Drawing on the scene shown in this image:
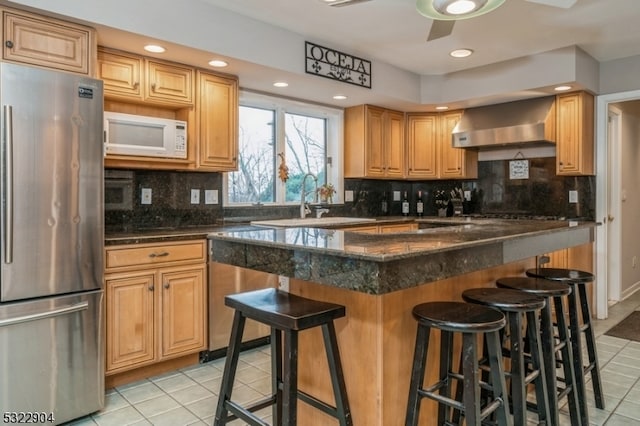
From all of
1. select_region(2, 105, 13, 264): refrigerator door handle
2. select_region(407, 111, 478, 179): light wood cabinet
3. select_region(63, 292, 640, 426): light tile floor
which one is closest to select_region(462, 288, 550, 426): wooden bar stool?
select_region(63, 292, 640, 426): light tile floor

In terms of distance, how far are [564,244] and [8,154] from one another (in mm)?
2928

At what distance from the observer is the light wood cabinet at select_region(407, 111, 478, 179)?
4.84 meters

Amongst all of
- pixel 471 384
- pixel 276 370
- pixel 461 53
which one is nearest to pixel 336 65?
pixel 461 53

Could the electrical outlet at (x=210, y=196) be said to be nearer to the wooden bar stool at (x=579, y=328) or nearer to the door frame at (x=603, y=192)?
the wooden bar stool at (x=579, y=328)

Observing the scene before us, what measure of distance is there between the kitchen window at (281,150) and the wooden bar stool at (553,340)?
94.7 inches

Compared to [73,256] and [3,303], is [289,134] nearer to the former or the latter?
[73,256]

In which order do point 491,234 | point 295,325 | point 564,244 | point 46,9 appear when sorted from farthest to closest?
point 564,244 < point 46,9 < point 491,234 < point 295,325

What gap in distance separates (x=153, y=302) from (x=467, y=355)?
78.4 inches

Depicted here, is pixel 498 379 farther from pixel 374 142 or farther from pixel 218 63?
pixel 374 142

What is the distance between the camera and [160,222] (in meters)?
3.30

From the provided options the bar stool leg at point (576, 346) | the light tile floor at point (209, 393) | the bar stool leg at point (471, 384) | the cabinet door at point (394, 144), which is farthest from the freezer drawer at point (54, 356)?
the cabinet door at point (394, 144)

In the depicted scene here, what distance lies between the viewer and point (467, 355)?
1492mm

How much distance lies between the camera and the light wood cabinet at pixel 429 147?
484cm

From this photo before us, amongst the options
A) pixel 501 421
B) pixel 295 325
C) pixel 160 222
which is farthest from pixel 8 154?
pixel 501 421
